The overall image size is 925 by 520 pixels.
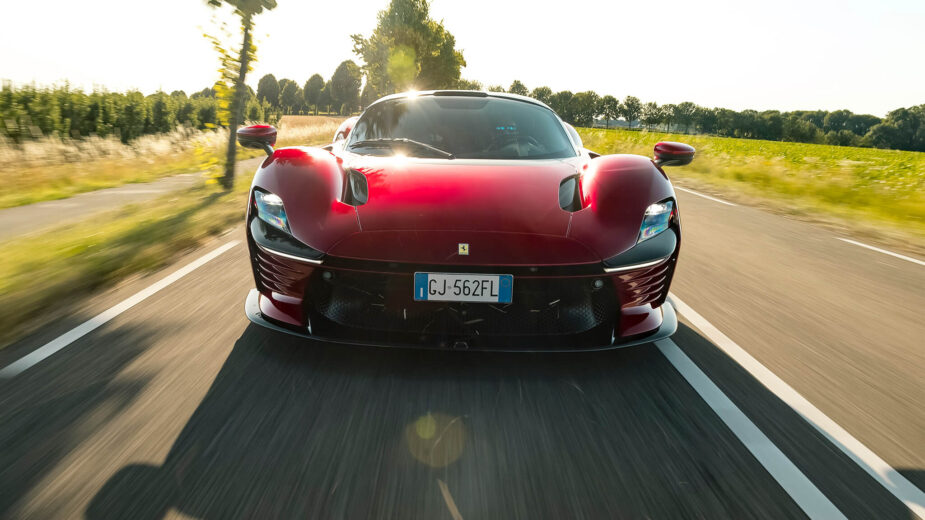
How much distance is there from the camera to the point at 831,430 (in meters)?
2.29

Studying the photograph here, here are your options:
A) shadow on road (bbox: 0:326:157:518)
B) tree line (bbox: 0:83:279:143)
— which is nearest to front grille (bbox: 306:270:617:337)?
shadow on road (bbox: 0:326:157:518)

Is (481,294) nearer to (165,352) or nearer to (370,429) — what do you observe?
(370,429)

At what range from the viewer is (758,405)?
2.47 metres

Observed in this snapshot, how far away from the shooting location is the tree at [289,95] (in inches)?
3868

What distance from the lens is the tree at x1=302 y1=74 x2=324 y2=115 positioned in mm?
101375

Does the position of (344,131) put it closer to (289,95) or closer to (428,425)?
(428,425)

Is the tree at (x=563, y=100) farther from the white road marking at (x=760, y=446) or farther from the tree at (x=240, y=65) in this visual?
the white road marking at (x=760, y=446)

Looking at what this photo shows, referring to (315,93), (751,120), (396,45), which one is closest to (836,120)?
(751,120)

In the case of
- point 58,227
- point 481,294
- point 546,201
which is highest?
point 546,201

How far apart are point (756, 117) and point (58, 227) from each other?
114 meters

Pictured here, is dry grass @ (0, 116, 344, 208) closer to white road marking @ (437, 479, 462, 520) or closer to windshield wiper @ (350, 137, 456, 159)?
windshield wiper @ (350, 137, 456, 159)

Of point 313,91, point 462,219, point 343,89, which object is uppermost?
point 343,89

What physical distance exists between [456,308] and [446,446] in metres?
0.60

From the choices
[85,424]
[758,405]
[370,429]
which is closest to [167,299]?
[85,424]
